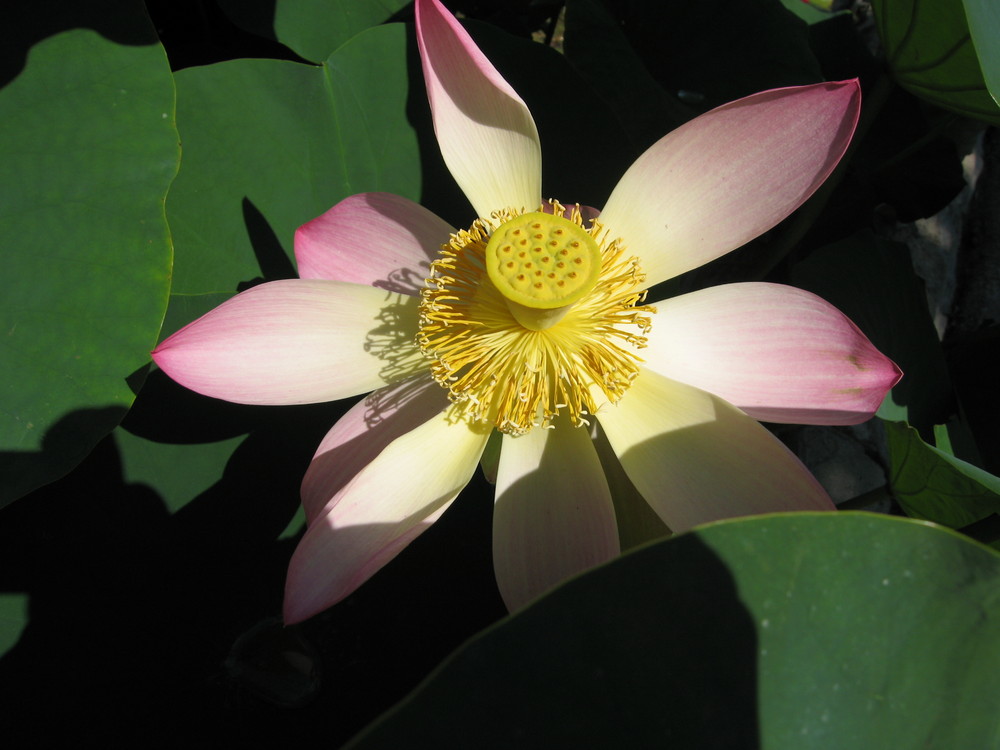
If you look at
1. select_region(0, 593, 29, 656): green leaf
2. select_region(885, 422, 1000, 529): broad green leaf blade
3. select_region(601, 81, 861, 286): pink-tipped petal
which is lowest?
select_region(885, 422, 1000, 529): broad green leaf blade

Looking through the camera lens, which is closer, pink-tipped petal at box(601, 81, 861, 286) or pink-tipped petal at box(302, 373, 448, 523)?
pink-tipped petal at box(601, 81, 861, 286)

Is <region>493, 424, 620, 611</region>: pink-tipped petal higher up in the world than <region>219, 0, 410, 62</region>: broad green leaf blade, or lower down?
lower down

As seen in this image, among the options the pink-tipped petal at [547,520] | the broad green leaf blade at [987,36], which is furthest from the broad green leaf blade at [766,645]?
the broad green leaf blade at [987,36]

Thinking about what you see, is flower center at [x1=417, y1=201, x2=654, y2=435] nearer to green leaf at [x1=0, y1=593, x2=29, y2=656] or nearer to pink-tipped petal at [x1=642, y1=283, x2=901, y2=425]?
pink-tipped petal at [x1=642, y1=283, x2=901, y2=425]

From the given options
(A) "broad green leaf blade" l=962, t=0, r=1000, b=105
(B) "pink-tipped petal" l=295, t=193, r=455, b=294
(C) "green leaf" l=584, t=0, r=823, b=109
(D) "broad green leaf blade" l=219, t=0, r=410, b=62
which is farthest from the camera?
(C) "green leaf" l=584, t=0, r=823, b=109

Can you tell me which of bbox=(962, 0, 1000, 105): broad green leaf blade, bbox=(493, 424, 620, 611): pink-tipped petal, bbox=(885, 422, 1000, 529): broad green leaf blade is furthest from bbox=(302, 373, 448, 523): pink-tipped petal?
bbox=(962, 0, 1000, 105): broad green leaf blade

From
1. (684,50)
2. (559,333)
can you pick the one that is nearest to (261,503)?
(559,333)

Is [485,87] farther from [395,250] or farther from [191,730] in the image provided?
[191,730]
